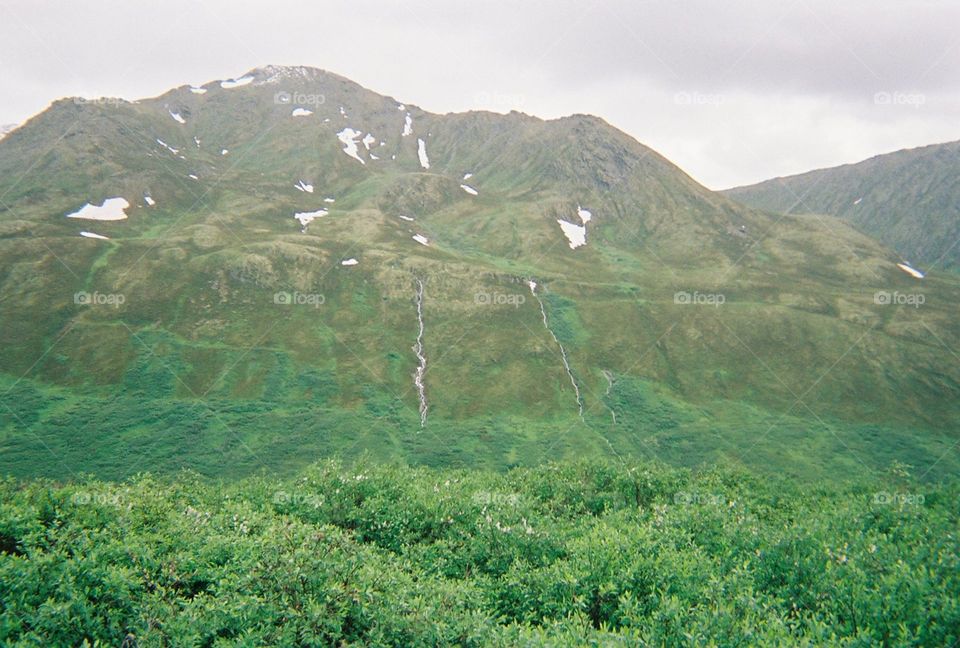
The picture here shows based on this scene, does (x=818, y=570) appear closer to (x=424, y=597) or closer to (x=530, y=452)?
(x=424, y=597)

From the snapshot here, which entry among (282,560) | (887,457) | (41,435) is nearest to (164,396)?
(41,435)

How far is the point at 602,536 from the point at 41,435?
4025 inches

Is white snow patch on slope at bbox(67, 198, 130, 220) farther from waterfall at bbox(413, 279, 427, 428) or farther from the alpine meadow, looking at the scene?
waterfall at bbox(413, 279, 427, 428)

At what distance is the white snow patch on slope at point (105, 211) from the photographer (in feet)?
532

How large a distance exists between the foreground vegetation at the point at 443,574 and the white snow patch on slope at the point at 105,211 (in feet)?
562

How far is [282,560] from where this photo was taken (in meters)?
18.6

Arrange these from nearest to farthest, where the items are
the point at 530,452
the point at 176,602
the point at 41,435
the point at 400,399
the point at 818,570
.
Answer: the point at 176,602, the point at 818,570, the point at 41,435, the point at 530,452, the point at 400,399

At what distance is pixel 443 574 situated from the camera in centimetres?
2447

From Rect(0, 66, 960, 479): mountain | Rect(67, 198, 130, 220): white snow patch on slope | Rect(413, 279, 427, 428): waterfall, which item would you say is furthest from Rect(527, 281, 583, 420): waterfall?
Rect(67, 198, 130, 220): white snow patch on slope

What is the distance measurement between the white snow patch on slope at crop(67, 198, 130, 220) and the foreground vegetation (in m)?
171

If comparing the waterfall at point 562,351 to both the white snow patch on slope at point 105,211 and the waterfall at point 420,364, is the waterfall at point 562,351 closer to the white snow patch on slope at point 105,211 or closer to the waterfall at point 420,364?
the waterfall at point 420,364

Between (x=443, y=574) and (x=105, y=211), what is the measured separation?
196m

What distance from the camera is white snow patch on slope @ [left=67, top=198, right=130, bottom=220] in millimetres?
162250

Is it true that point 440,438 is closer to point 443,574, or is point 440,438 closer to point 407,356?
point 407,356
